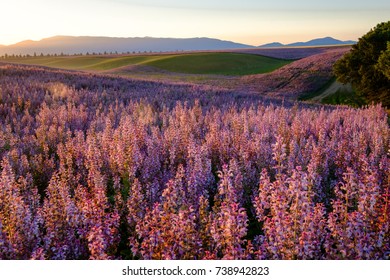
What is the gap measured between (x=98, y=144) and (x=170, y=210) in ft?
14.0

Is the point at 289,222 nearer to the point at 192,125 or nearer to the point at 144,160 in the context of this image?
the point at 144,160

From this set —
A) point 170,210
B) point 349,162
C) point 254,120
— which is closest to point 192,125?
point 254,120

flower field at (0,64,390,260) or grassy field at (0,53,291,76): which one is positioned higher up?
grassy field at (0,53,291,76)

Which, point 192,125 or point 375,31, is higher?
point 375,31

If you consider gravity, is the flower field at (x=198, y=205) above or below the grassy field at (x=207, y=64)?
below

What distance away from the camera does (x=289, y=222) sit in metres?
3.44

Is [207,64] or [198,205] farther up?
[207,64]

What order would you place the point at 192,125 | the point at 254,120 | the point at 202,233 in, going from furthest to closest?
the point at 254,120, the point at 192,125, the point at 202,233

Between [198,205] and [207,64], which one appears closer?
[198,205]

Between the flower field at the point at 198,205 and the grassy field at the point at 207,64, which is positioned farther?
Answer: the grassy field at the point at 207,64

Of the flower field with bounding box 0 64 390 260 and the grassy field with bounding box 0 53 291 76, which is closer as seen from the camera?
the flower field with bounding box 0 64 390 260
